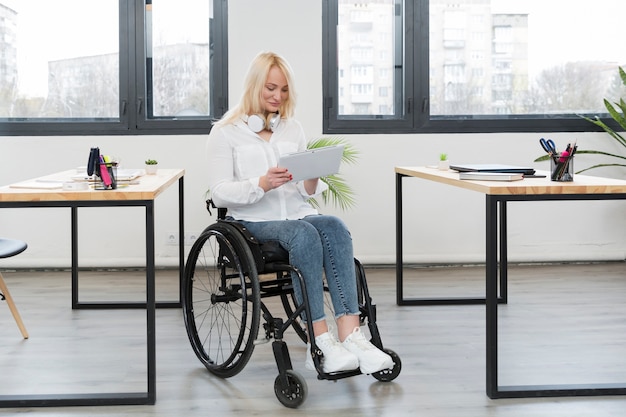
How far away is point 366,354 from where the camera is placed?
265cm

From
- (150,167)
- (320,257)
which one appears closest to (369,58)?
(150,167)

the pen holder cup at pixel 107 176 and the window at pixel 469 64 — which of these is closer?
the pen holder cup at pixel 107 176

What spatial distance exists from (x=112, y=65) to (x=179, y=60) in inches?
16.2

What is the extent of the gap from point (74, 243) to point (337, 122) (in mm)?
1933

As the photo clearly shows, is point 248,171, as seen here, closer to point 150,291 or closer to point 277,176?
point 277,176

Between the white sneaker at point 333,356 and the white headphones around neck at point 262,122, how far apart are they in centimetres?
82

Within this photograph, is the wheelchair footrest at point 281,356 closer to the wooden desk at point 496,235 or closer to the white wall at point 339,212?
the wooden desk at point 496,235

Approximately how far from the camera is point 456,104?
5410 millimetres

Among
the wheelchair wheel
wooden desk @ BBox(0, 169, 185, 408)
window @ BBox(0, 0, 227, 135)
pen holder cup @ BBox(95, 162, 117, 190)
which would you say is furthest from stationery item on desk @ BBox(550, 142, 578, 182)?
window @ BBox(0, 0, 227, 135)

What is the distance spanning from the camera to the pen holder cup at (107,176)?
266 cm

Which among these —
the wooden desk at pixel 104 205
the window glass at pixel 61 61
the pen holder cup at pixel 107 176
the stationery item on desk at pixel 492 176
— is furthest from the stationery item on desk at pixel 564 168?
the window glass at pixel 61 61

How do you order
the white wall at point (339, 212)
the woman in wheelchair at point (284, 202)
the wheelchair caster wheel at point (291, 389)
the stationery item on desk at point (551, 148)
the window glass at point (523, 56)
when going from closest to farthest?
the wheelchair caster wheel at point (291, 389) → the woman in wheelchair at point (284, 202) → the stationery item on desk at point (551, 148) → the white wall at point (339, 212) → the window glass at point (523, 56)

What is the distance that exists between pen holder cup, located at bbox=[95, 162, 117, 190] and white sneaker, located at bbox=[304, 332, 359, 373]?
2.64 feet

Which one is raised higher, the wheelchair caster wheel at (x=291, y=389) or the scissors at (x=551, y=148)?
the scissors at (x=551, y=148)
